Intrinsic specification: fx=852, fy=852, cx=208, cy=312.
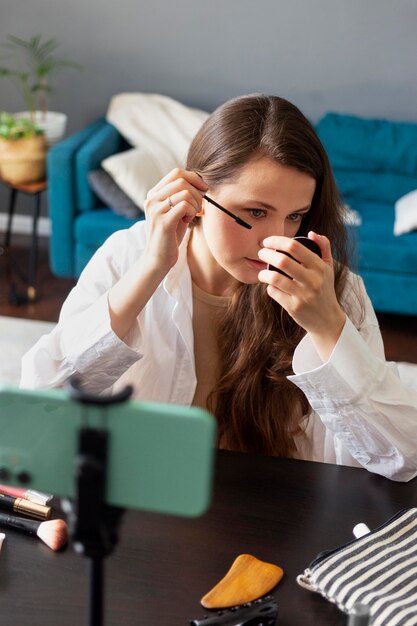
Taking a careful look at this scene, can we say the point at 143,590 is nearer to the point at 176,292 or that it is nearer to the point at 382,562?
the point at 382,562

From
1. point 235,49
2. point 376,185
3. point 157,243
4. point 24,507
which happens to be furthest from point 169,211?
point 235,49

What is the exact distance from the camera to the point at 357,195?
394cm

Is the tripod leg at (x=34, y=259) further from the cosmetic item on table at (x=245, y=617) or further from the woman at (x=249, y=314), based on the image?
the cosmetic item on table at (x=245, y=617)

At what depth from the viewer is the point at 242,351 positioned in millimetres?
1502

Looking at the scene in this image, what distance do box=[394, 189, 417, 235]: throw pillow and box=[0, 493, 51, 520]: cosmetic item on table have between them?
8.96 feet

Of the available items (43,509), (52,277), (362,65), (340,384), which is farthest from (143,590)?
(362,65)

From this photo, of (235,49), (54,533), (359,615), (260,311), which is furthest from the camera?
(235,49)

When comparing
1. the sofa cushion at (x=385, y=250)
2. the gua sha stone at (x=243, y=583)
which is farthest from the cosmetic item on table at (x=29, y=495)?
the sofa cushion at (x=385, y=250)

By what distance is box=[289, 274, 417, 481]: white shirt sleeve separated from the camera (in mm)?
1192

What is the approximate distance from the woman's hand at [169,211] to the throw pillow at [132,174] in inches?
91.1

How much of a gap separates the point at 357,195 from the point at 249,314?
2.55m

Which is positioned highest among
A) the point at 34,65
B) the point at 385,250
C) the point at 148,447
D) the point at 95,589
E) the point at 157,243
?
the point at 148,447

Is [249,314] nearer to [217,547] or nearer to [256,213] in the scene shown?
[256,213]

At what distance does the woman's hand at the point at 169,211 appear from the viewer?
1279 mm
